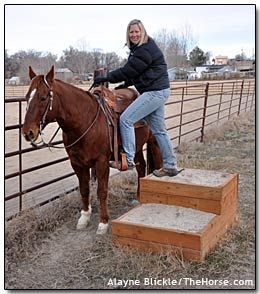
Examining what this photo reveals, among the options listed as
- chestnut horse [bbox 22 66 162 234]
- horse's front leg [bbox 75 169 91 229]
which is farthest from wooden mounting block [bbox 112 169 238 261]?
horse's front leg [bbox 75 169 91 229]

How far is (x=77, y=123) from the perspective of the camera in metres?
3.54

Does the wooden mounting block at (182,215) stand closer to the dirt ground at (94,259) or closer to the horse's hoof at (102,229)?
the dirt ground at (94,259)

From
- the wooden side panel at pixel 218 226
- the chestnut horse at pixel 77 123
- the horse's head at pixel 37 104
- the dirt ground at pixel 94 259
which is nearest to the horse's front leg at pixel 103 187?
the chestnut horse at pixel 77 123

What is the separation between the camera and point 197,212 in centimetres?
358

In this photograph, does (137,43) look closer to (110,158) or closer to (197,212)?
(110,158)

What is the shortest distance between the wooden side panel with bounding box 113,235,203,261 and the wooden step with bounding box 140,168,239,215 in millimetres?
540

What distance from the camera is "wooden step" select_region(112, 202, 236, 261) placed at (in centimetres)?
315

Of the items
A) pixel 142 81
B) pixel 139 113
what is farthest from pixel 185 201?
pixel 142 81

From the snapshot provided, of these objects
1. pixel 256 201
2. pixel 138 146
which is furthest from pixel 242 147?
pixel 138 146

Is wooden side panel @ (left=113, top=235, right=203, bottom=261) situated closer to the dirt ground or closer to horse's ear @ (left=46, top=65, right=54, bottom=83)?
the dirt ground

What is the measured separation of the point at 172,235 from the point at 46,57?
4.81m

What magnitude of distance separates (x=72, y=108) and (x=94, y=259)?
51.3 inches

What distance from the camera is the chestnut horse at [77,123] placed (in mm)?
3176

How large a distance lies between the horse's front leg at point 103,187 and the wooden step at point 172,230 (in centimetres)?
33
